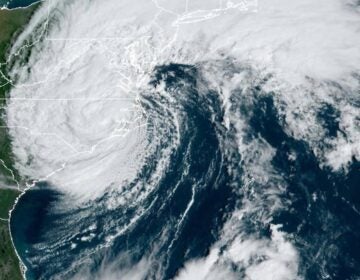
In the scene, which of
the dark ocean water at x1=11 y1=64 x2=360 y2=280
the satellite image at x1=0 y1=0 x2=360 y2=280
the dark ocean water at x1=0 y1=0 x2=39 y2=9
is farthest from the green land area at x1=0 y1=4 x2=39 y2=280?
the dark ocean water at x1=11 y1=64 x2=360 y2=280

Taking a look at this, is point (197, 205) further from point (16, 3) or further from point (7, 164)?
point (16, 3)

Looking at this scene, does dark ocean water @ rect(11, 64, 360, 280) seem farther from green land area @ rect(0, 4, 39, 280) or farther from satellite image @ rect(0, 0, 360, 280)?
green land area @ rect(0, 4, 39, 280)

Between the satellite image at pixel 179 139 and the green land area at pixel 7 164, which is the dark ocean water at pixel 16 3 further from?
the green land area at pixel 7 164

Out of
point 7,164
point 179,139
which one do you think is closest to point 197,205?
point 179,139

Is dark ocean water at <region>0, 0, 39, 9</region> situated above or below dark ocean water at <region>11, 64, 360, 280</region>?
above

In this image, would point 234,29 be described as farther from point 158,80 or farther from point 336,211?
point 336,211

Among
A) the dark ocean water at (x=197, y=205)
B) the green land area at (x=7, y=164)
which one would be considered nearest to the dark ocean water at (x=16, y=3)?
the green land area at (x=7, y=164)
